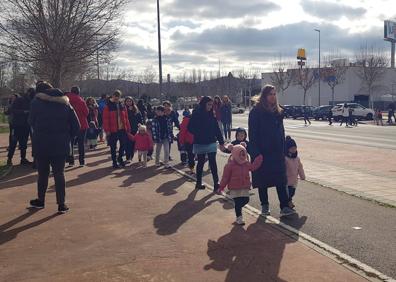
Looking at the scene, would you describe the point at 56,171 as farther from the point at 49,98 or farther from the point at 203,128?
the point at 203,128

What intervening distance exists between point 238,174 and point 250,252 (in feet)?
4.79

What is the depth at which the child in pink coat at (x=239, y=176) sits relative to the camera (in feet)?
21.3

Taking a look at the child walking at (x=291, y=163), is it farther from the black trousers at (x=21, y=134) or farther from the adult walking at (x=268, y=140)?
the black trousers at (x=21, y=134)

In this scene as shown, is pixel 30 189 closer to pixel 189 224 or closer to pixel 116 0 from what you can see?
pixel 189 224

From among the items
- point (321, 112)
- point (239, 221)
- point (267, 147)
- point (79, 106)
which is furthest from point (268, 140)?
point (321, 112)

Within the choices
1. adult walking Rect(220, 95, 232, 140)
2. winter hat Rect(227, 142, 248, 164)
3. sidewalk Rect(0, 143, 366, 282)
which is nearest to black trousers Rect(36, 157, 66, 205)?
sidewalk Rect(0, 143, 366, 282)

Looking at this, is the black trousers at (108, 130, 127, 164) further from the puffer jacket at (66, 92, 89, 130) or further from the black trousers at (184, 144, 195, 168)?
the black trousers at (184, 144, 195, 168)

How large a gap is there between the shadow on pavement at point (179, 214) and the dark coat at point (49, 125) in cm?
179

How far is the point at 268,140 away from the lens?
658 centimetres

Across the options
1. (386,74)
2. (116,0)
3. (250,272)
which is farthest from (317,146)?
(386,74)

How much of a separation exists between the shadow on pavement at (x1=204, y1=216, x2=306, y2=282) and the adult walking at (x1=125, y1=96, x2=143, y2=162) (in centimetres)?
702

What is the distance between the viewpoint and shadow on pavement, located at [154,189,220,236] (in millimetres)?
6242

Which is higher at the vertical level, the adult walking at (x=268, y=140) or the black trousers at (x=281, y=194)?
the adult walking at (x=268, y=140)

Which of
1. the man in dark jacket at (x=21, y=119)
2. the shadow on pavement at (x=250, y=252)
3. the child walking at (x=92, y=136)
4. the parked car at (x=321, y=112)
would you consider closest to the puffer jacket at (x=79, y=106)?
the man in dark jacket at (x=21, y=119)
